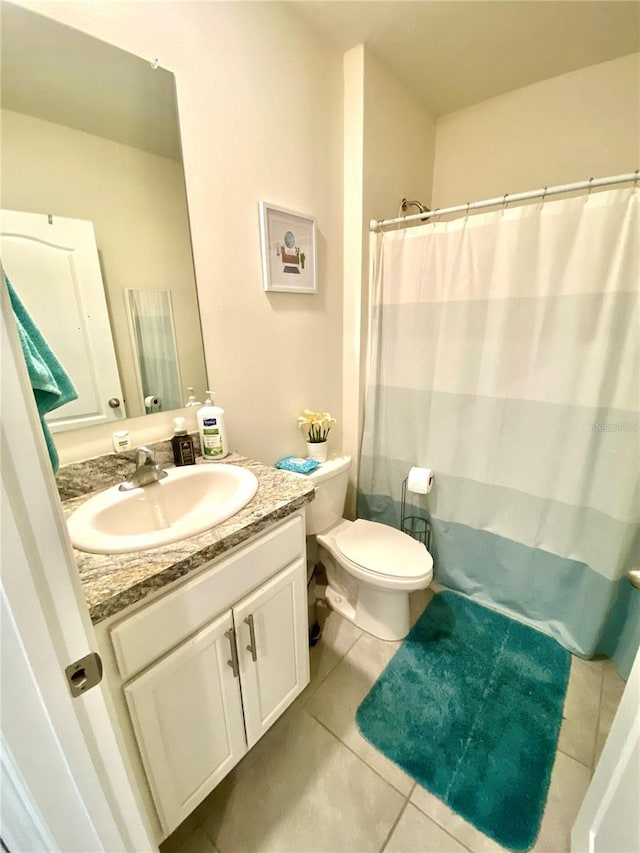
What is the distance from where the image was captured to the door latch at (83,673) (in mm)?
429

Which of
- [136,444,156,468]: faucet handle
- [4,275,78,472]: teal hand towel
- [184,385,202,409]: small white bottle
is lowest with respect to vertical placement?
[136,444,156,468]: faucet handle

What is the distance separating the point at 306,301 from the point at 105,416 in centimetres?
94

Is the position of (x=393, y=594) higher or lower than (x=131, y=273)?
lower

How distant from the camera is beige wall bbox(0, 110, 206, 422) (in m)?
0.83

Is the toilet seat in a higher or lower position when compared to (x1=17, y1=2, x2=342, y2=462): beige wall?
lower

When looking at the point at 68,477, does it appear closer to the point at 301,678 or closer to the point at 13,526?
the point at 13,526

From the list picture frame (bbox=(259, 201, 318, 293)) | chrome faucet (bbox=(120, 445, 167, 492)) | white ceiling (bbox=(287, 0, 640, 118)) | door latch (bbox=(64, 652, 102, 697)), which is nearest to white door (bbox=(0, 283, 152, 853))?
door latch (bbox=(64, 652, 102, 697))

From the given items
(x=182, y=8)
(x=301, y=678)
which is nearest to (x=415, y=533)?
(x=301, y=678)

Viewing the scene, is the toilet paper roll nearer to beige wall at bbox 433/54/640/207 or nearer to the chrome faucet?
the chrome faucet

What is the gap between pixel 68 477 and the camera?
96 cm

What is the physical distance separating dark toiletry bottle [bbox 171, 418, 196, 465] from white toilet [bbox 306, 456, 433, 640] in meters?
0.51

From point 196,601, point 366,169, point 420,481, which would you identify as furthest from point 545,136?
point 196,601

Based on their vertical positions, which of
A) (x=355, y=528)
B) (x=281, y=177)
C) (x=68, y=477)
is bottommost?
(x=355, y=528)

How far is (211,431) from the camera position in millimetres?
1196
